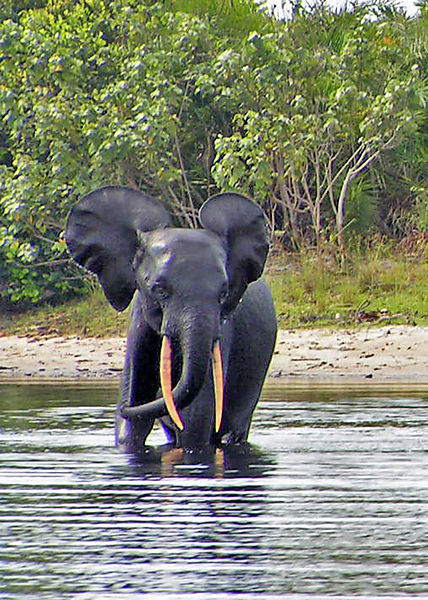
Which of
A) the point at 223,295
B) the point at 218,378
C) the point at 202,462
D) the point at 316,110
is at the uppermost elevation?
the point at 316,110

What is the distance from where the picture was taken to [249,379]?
35.1 feet

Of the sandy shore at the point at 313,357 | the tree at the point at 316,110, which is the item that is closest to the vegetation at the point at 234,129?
the tree at the point at 316,110

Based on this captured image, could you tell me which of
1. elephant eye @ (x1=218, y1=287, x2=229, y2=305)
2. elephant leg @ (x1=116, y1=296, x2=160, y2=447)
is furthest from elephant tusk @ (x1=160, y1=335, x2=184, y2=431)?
elephant leg @ (x1=116, y1=296, x2=160, y2=447)

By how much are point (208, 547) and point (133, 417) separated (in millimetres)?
2904

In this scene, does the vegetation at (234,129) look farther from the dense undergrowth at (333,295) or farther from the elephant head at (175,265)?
the elephant head at (175,265)

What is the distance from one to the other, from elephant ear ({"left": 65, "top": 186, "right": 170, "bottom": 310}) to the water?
3.28ft

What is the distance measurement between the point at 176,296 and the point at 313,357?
10149 millimetres

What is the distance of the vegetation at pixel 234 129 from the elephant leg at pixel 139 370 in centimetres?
1108

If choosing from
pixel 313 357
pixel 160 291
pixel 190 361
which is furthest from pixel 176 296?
pixel 313 357

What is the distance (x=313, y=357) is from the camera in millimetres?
19031

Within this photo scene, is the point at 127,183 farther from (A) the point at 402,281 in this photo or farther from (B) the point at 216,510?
(B) the point at 216,510

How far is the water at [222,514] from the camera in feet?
20.0

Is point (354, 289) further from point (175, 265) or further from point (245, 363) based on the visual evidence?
point (175, 265)

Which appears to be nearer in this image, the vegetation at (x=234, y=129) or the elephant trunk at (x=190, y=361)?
the elephant trunk at (x=190, y=361)
